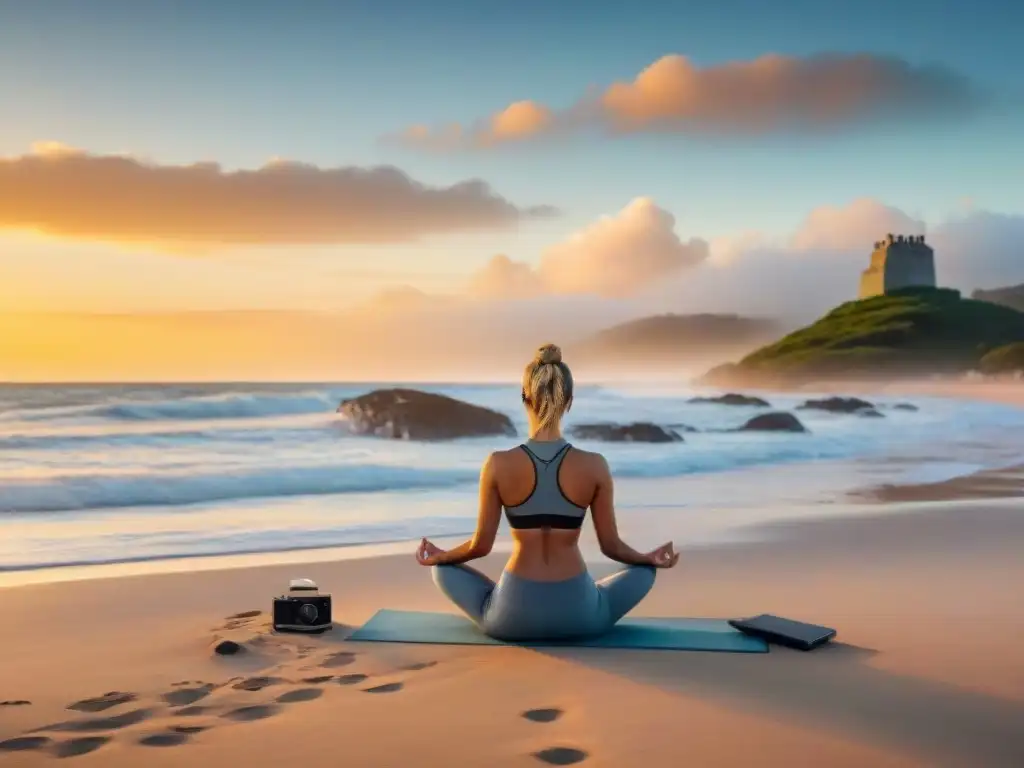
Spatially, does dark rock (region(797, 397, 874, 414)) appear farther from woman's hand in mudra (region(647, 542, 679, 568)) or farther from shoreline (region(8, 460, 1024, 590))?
woman's hand in mudra (region(647, 542, 679, 568))

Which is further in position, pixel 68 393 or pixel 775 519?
pixel 68 393

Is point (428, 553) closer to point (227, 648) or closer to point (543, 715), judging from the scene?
point (227, 648)

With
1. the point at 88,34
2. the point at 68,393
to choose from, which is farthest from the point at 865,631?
the point at 68,393

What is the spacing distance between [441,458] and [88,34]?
7.50m

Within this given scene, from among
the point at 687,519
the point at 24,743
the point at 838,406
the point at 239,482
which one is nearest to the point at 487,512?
the point at 24,743

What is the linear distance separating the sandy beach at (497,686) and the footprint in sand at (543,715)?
1cm

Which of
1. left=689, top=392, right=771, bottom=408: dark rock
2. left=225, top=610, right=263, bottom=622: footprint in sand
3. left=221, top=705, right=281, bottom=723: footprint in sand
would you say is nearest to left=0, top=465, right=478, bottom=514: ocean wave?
left=225, top=610, right=263, bottom=622: footprint in sand

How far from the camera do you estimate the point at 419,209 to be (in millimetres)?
21469

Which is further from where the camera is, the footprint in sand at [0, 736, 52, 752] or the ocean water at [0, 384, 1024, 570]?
the ocean water at [0, 384, 1024, 570]

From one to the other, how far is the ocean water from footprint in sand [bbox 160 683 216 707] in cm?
322

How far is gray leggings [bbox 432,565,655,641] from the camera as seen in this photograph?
158 inches

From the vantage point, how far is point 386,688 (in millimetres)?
3502

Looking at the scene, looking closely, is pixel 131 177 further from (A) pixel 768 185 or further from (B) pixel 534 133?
(A) pixel 768 185

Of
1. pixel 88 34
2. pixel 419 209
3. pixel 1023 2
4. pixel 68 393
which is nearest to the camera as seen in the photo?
pixel 88 34
